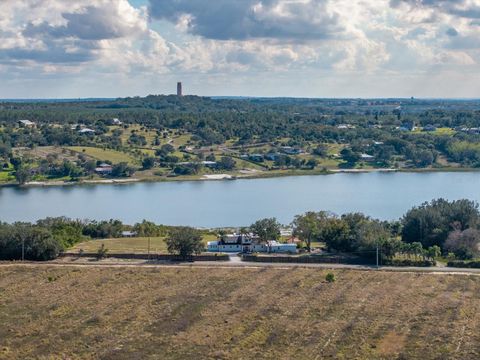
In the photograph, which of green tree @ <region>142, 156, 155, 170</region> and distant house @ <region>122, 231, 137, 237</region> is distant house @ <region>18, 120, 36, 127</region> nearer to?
green tree @ <region>142, 156, 155, 170</region>

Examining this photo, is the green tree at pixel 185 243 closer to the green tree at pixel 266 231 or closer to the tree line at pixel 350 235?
the tree line at pixel 350 235

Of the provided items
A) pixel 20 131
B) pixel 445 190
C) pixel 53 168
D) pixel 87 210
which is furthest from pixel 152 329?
pixel 20 131

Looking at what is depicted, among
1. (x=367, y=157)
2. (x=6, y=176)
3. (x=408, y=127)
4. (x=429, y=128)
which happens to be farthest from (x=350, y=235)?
(x=408, y=127)

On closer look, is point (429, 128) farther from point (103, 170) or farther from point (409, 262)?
point (409, 262)

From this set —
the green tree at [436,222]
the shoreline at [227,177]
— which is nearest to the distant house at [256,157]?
the shoreline at [227,177]

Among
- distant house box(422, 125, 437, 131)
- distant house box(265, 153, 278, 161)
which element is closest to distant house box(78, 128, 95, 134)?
distant house box(265, 153, 278, 161)

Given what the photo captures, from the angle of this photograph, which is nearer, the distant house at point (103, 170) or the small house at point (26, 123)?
the distant house at point (103, 170)

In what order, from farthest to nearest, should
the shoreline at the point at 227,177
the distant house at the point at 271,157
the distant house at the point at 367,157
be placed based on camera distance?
1. the distant house at the point at 367,157
2. the distant house at the point at 271,157
3. the shoreline at the point at 227,177

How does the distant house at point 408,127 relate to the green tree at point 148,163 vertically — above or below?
above
